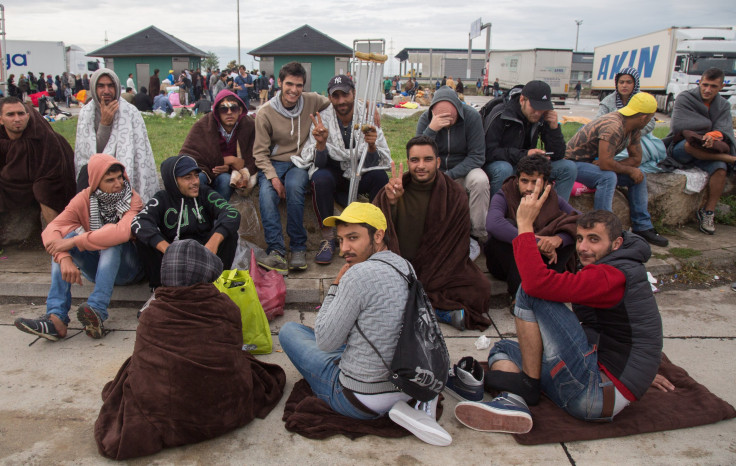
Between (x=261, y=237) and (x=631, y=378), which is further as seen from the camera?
(x=261, y=237)

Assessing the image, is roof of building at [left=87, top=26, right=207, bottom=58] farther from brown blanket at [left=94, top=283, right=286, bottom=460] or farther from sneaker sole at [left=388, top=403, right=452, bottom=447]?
sneaker sole at [left=388, top=403, right=452, bottom=447]

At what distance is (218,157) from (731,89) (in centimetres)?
1887

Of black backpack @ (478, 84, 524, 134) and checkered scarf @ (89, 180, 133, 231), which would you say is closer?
checkered scarf @ (89, 180, 133, 231)

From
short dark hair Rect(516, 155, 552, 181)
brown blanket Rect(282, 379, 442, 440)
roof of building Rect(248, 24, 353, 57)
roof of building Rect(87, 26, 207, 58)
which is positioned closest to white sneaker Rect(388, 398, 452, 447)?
brown blanket Rect(282, 379, 442, 440)

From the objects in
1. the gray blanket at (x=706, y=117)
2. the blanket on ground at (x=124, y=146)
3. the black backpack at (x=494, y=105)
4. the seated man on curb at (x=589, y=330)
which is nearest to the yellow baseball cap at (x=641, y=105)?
the black backpack at (x=494, y=105)

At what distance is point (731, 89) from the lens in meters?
17.4

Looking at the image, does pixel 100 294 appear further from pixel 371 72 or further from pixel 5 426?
pixel 371 72

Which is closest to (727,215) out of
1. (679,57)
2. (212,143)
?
(212,143)

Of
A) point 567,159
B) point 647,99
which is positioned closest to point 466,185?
point 567,159

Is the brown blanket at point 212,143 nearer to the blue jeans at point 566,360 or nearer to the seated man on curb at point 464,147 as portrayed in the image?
the seated man on curb at point 464,147

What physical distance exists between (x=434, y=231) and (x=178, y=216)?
2.00m

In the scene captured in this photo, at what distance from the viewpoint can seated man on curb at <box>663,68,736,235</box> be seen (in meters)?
5.81

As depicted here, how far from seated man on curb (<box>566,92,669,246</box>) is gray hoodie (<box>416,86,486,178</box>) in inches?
48.1

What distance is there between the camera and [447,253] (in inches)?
165
